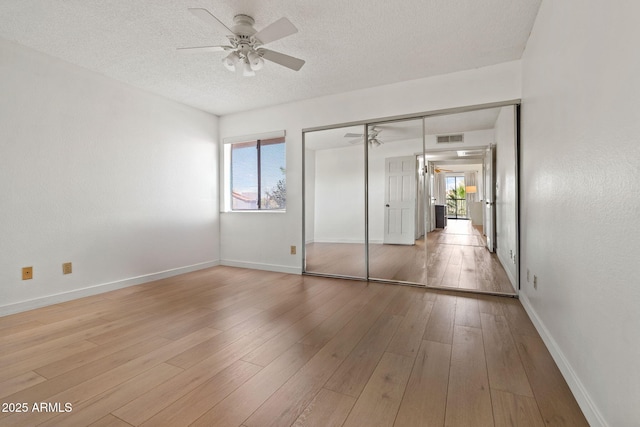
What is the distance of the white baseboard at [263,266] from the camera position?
410cm

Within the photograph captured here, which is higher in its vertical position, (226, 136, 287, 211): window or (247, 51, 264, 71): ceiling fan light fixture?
(247, 51, 264, 71): ceiling fan light fixture

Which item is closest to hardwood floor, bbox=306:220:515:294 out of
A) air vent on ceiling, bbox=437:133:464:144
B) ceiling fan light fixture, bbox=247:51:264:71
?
air vent on ceiling, bbox=437:133:464:144

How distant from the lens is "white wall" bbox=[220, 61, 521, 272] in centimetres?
307

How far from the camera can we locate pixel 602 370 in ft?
3.77

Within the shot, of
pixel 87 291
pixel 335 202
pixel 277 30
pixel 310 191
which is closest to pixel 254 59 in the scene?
pixel 277 30

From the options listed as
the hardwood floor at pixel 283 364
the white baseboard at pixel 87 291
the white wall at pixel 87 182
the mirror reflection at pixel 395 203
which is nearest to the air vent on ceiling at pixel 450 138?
the mirror reflection at pixel 395 203

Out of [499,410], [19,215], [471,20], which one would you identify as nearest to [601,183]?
[499,410]

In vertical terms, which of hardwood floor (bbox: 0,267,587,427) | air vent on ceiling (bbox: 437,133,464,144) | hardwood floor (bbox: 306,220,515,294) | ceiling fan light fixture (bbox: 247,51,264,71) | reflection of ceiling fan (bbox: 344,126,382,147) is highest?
ceiling fan light fixture (bbox: 247,51,264,71)

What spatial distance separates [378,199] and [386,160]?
507 mm

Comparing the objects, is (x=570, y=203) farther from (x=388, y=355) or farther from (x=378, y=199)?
(x=378, y=199)

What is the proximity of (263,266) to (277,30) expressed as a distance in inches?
124

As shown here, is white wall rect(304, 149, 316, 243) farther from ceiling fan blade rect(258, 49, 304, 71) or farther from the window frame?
ceiling fan blade rect(258, 49, 304, 71)

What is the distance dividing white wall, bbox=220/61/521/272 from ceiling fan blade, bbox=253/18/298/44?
1.74m

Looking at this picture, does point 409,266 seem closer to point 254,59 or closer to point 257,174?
point 257,174
